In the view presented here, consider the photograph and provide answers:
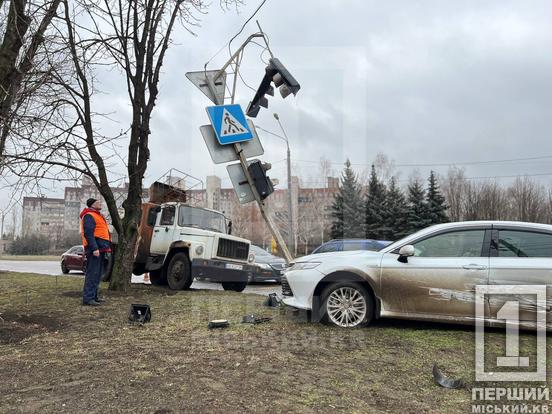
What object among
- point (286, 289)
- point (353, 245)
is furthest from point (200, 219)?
point (286, 289)

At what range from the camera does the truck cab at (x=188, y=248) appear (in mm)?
11883

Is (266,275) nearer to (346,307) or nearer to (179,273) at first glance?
(179,273)

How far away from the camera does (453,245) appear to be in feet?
20.2

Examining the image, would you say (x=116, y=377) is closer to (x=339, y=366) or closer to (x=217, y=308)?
(x=339, y=366)

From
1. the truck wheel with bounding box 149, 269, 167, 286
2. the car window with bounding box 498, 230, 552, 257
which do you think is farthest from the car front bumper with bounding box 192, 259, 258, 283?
the car window with bounding box 498, 230, 552, 257

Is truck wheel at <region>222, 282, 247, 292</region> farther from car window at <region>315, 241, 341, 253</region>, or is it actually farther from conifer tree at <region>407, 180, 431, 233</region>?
conifer tree at <region>407, 180, 431, 233</region>

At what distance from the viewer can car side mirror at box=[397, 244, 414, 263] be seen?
19.9 feet

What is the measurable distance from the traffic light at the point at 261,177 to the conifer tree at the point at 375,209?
36022 millimetres

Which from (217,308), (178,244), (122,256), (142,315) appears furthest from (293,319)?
(178,244)

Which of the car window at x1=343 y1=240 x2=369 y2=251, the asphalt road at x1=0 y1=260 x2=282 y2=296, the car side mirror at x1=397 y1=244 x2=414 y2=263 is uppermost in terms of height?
the car window at x1=343 y1=240 x2=369 y2=251

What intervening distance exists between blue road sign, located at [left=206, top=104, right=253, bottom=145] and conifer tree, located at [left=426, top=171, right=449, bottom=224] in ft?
126

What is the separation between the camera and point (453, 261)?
600 centimetres

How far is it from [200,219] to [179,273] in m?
1.73

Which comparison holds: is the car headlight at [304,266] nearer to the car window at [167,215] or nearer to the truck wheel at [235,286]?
the truck wheel at [235,286]
